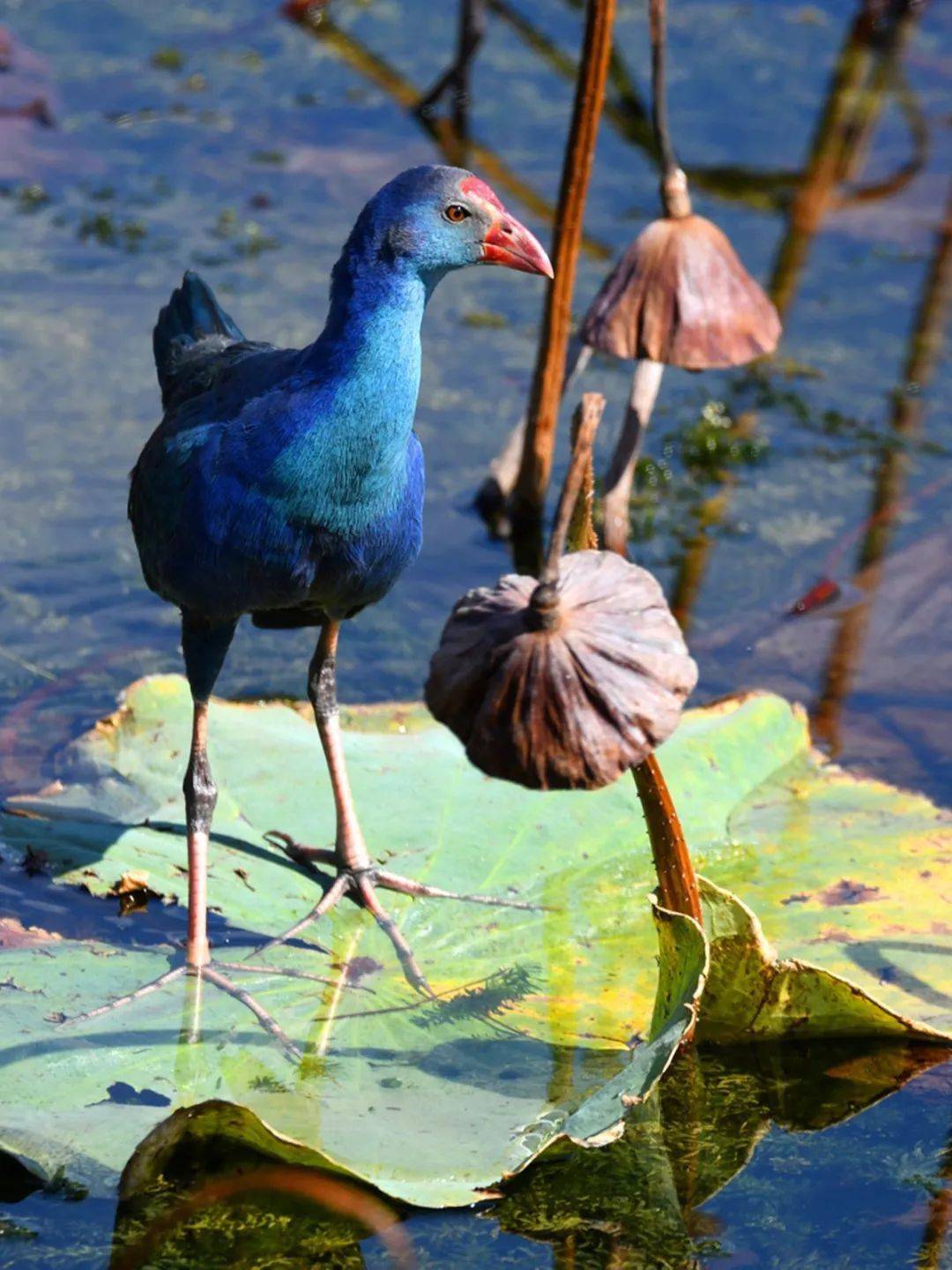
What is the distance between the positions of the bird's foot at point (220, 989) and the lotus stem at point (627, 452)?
97cm

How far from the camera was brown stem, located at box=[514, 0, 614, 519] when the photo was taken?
2.79 m

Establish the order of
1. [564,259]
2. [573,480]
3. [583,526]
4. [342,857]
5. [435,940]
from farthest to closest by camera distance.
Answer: [564,259]
[342,857]
[435,940]
[583,526]
[573,480]

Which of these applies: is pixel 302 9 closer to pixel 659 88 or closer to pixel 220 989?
pixel 659 88

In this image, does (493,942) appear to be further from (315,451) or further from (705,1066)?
(315,451)

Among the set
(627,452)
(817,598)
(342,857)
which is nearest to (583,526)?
(342,857)

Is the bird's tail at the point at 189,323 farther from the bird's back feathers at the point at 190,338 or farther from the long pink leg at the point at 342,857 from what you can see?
the long pink leg at the point at 342,857

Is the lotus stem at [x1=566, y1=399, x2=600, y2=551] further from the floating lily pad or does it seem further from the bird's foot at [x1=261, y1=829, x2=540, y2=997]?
the bird's foot at [x1=261, y1=829, x2=540, y2=997]

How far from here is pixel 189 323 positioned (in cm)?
269

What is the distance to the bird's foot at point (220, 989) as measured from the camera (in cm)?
216

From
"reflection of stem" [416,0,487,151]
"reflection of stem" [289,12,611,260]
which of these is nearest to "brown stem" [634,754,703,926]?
"reflection of stem" [289,12,611,260]

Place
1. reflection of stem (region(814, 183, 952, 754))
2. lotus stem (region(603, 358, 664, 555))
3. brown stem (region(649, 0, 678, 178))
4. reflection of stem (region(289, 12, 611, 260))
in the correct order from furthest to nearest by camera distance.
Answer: reflection of stem (region(289, 12, 611, 260)) → reflection of stem (region(814, 183, 952, 754)) → lotus stem (region(603, 358, 664, 555)) → brown stem (region(649, 0, 678, 178))

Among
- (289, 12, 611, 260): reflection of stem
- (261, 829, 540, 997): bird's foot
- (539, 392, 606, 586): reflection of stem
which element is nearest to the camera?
(539, 392, 606, 586): reflection of stem

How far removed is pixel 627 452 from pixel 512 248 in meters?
0.97

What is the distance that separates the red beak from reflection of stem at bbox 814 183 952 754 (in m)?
1.26
